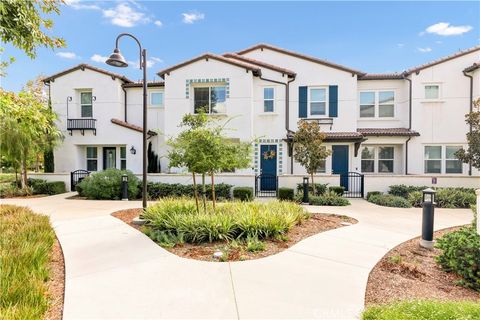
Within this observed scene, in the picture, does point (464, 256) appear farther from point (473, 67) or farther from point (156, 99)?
point (156, 99)

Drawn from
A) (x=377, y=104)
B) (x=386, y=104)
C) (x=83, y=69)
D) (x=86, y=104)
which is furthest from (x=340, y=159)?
(x=83, y=69)

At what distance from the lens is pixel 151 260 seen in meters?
4.83

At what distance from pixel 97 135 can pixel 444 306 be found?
17.4 m

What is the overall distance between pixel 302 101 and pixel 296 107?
1.68ft

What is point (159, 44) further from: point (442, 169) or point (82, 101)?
point (442, 169)

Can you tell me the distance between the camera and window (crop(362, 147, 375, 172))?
53.0 feet

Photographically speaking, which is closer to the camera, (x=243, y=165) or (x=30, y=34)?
(x=30, y=34)

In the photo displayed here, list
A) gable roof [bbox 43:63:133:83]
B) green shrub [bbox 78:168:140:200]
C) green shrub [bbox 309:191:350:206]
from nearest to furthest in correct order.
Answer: green shrub [bbox 309:191:350:206] < green shrub [bbox 78:168:140:200] < gable roof [bbox 43:63:133:83]

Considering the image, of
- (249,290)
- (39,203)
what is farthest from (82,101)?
(249,290)

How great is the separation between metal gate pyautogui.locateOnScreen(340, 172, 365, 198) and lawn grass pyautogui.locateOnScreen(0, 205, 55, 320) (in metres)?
12.2

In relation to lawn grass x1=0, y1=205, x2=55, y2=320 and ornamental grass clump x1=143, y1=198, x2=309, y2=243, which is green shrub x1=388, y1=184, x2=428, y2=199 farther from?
Result: lawn grass x1=0, y1=205, x2=55, y2=320

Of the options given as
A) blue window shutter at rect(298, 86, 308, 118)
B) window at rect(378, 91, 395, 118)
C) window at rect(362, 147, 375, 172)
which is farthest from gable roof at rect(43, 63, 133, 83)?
window at rect(378, 91, 395, 118)

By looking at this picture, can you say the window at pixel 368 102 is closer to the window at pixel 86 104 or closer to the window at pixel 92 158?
the window at pixel 86 104

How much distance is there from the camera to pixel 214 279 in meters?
4.07
